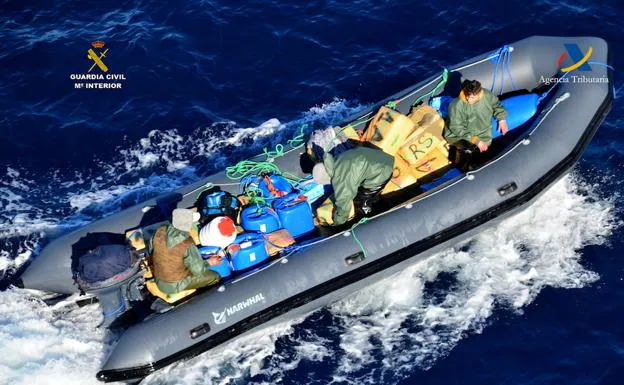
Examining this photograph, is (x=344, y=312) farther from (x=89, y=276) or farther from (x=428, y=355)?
(x=89, y=276)

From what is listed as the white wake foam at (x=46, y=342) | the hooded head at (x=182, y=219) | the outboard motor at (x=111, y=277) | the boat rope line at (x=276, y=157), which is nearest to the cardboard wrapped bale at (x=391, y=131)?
the boat rope line at (x=276, y=157)

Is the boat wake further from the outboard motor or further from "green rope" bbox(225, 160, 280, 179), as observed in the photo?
"green rope" bbox(225, 160, 280, 179)

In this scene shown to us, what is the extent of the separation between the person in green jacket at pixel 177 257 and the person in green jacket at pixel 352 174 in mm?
1625

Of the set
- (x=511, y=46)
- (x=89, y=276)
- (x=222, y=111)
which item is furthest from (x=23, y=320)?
(x=511, y=46)

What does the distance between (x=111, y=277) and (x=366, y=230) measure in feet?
10.00

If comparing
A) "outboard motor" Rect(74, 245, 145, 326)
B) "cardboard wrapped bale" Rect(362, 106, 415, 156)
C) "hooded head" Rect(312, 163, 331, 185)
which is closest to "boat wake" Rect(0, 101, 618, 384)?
"outboard motor" Rect(74, 245, 145, 326)

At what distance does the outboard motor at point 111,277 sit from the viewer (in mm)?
8453

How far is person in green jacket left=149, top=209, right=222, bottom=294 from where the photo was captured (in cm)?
841

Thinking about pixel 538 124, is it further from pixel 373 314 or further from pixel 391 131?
pixel 373 314

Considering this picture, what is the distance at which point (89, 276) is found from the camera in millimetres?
8445

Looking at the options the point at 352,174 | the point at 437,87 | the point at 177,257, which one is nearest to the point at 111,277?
the point at 177,257

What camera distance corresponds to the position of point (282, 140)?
1192cm

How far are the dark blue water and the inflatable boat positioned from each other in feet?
1.69

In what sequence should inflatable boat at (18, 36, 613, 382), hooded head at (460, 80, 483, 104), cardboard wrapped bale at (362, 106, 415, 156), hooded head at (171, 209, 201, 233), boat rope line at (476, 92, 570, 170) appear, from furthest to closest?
1. cardboard wrapped bale at (362, 106, 415, 156)
2. boat rope line at (476, 92, 570, 170)
3. hooded head at (460, 80, 483, 104)
4. inflatable boat at (18, 36, 613, 382)
5. hooded head at (171, 209, 201, 233)
